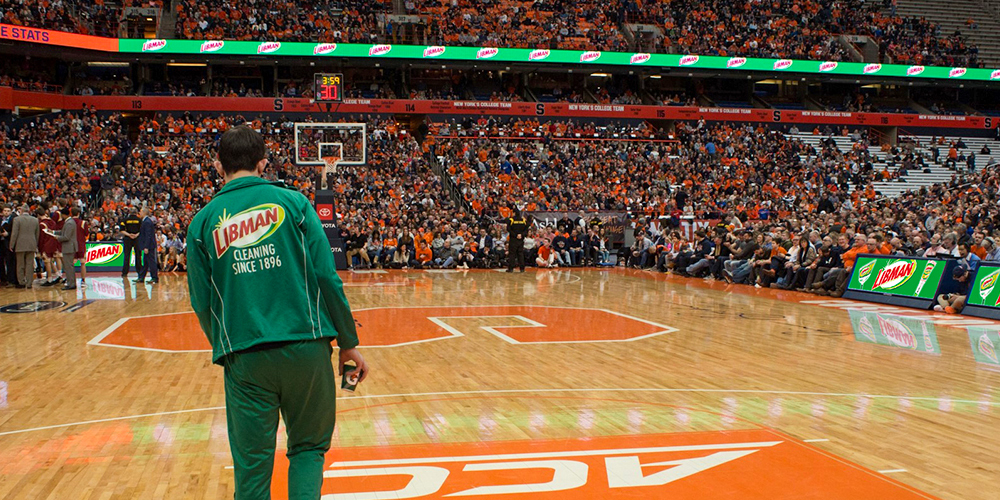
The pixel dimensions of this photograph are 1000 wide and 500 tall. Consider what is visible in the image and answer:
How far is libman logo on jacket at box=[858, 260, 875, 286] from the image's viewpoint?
50.9ft

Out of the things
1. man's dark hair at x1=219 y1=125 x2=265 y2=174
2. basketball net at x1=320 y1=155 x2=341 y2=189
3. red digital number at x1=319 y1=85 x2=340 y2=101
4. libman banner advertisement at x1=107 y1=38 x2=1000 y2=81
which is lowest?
man's dark hair at x1=219 y1=125 x2=265 y2=174

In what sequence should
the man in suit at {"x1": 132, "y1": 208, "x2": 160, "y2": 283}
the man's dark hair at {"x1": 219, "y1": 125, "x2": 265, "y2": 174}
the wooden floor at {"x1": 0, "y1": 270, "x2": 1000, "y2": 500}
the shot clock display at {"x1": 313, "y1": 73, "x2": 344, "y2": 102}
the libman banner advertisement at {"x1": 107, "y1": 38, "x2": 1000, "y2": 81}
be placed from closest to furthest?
the man's dark hair at {"x1": 219, "y1": 125, "x2": 265, "y2": 174} → the wooden floor at {"x1": 0, "y1": 270, "x2": 1000, "y2": 500} → the man in suit at {"x1": 132, "y1": 208, "x2": 160, "y2": 283} → the shot clock display at {"x1": 313, "y1": 73, "x2": 344, "y2": 102} → the libman banner advertisement at {"x1": 107, "y1": 38, "x2": 1000, "y2": 81}

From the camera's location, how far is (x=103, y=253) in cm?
2216

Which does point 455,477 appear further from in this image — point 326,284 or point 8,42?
point 8,42

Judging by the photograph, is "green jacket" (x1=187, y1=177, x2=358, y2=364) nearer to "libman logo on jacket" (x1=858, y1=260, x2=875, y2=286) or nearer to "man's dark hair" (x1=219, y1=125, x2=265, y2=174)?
"man's dark hair" (x1=219, y1=125, x2=265, y2=174)

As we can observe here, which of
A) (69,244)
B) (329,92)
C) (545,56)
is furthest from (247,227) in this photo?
(545,56)

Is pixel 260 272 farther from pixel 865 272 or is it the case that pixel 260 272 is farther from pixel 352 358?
pixel 865 272

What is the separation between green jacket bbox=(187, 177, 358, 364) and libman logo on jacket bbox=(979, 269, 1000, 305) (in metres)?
13.0

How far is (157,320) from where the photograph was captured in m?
12.0

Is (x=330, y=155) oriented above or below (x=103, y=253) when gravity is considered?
above

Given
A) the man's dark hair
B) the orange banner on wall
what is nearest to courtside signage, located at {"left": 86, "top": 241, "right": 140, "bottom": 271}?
the orange banner on wall

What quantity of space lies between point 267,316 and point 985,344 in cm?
1001

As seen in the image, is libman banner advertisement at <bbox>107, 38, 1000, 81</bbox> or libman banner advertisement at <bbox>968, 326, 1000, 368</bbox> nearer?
libman banner advertisement at <bbox>968, 326, 1000, 368</bbox>

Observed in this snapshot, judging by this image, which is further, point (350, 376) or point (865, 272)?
point (865, 272)
